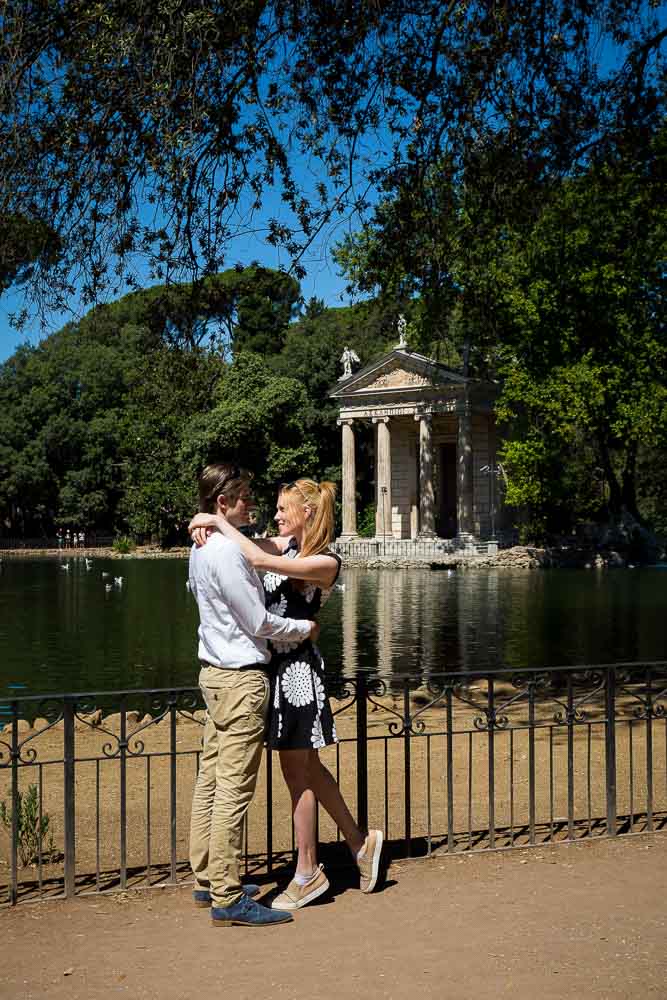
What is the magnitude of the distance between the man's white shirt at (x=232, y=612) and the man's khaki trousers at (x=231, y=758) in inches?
3.7

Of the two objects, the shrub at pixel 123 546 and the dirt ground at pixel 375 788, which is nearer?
the dirt ground at pixel 375 788

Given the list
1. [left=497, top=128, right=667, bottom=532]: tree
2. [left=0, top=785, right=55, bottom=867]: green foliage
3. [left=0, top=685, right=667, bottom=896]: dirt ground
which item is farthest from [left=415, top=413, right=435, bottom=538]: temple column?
[left=0, top=785, right=55, bottom=867]: green foliage

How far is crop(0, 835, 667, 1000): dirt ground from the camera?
3857mm

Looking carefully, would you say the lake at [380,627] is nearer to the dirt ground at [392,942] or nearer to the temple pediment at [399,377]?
the dirt ground at [392,942]

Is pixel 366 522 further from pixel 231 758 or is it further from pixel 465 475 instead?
pixel 231 758

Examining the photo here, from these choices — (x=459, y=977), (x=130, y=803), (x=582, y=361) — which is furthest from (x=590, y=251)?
(x=459, y=977)

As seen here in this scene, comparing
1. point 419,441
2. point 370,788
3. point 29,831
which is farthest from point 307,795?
point 419,441

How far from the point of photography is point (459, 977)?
3.93 m

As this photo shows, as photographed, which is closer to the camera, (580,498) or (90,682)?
(90,682)

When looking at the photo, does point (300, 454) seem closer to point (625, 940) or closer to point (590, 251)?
point (590, 251)

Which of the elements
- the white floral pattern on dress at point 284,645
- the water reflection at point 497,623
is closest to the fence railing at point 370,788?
the white floral pattern on dress at point 284,645

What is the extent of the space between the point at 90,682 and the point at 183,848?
9.01 metres

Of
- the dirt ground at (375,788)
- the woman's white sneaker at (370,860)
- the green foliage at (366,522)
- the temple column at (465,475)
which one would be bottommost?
the dirt ground at (375,788)

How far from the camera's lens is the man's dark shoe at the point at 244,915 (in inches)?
178
